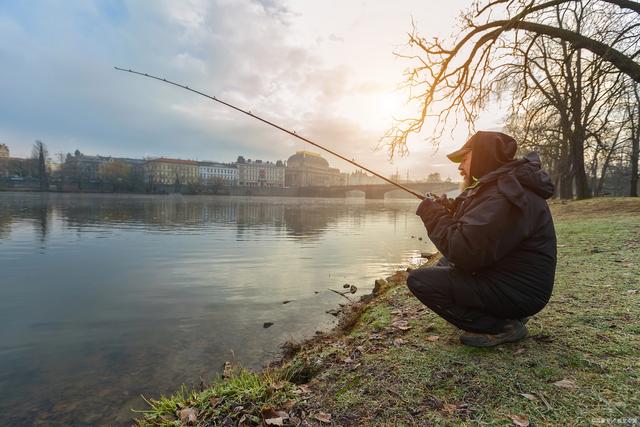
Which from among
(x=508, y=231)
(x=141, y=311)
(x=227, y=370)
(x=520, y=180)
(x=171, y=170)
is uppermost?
(x=171, y=170)

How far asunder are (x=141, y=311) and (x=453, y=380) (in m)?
6.95

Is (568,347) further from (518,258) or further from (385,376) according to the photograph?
(385,376)

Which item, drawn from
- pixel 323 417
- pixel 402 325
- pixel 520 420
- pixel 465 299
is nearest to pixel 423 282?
pixel 465 299

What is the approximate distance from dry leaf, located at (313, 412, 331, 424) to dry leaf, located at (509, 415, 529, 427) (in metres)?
1.30

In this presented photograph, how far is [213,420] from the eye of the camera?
2.96 metres

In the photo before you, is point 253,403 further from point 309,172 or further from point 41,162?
point 309,172

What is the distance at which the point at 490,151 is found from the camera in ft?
9.78

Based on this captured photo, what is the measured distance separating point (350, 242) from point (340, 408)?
1538 cm

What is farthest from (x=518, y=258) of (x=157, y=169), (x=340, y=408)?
(x=157, y=169)

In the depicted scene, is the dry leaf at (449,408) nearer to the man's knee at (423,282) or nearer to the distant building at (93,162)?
the man's knee at (423,282)

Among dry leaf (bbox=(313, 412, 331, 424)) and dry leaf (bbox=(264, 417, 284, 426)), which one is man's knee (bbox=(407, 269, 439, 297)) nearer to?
dry leaf (bbox=(313, 412, 331, 424))

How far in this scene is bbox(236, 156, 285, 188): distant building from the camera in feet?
559

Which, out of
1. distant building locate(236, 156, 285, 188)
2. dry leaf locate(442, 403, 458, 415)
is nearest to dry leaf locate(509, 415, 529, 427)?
dry leaf locate(442, 403, 458, 415)

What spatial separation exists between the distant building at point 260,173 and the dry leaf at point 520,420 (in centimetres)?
16608
